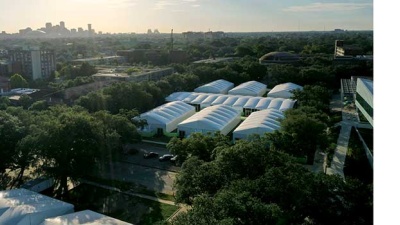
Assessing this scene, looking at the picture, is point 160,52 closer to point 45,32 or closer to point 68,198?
point 68,198

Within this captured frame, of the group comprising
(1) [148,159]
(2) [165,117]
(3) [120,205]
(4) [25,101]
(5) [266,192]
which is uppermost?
(4) [25,101]

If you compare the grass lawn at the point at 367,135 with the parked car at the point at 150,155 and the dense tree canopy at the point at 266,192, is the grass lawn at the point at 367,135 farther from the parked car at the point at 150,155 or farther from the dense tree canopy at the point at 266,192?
the parked car at the point at 150,155

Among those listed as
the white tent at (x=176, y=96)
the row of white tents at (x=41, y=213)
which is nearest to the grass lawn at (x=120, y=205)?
the row of white tents at (x=41, y=213)

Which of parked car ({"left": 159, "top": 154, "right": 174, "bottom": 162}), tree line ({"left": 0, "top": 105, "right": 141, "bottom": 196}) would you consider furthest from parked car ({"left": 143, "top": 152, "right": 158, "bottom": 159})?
tree line ({"left": 0, "top": 105, "right": 141, "bottom": 196})

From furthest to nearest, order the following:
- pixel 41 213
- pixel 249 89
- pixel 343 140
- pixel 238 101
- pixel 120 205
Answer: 1. pixel 249 89
2. pixel 238 101
3. pixel 343 140
4. pixel 120 205
5. pixel 41 213

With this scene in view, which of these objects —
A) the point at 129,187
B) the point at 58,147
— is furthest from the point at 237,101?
the point at 58,147

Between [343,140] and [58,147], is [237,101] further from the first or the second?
[58,147]

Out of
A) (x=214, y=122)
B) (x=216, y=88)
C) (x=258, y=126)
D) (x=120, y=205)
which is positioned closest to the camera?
(x=120, y=205)
